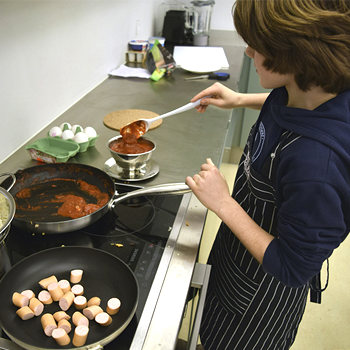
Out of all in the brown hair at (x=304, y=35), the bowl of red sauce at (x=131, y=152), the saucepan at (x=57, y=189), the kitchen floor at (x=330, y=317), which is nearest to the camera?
the brown hair at (x=304, y=35)

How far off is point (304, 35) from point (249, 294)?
0.67 meters

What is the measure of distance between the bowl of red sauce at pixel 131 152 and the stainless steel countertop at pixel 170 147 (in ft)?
0.23

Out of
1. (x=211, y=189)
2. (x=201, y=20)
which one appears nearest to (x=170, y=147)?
(x=211, y=189)

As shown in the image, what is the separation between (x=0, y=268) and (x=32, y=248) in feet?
0.29

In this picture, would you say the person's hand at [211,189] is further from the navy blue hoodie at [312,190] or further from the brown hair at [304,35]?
the brown hair at [304,35]

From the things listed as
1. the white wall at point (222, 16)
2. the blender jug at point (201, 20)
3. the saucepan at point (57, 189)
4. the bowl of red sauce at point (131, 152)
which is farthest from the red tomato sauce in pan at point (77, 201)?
the white wall at point (222, 16)

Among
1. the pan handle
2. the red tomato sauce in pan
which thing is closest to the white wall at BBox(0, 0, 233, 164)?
the red tomato sauce in pan

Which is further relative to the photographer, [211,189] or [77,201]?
[77,201]

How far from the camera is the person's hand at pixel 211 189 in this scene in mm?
806

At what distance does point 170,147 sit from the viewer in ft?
4.54

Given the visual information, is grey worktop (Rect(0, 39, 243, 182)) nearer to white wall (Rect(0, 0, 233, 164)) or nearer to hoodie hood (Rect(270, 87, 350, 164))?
white wall (Rect(0, 0, 233, 164))

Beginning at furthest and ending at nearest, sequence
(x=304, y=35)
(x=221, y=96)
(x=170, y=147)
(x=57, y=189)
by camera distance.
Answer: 1. (x=170, y=147)
2. (x=221, y=96)
3. (x=57, y=189)
4. (x=304, y=35)

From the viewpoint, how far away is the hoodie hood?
0.65 m

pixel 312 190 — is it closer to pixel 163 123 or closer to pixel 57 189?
pixel 57 189
